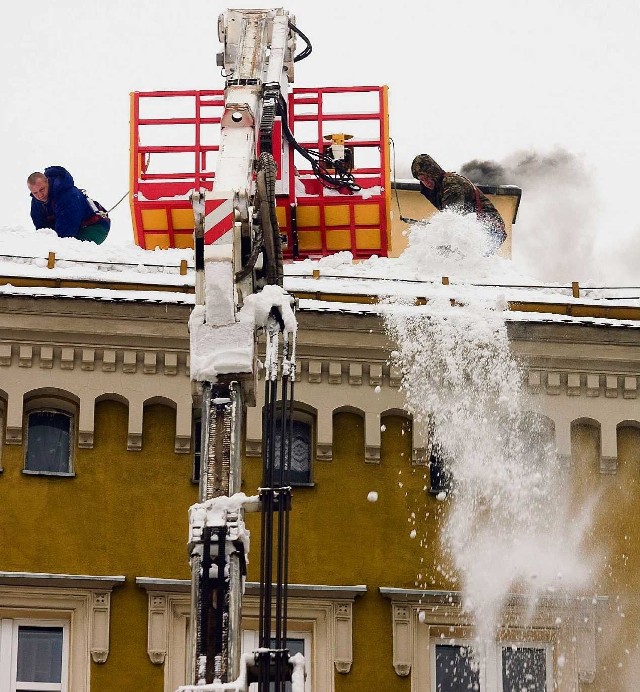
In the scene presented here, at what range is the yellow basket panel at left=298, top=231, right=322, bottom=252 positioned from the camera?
28656 mm

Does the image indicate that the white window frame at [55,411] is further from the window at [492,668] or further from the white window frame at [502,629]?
the window at [492,668]

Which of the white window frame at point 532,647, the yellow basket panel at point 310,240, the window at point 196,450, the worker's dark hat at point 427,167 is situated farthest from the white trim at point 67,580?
the worker's dark hat at point 427,167

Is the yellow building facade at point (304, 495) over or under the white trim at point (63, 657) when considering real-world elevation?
over

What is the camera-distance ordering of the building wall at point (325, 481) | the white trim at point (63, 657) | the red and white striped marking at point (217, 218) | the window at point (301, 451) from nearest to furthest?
the red and white striped marking at point (217, 218) < the white trim at point (63, 657) < the building wall at point (325, 481) < the window at point (301, 451)

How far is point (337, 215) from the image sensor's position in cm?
2853

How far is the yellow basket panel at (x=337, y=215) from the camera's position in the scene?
28.4 meters

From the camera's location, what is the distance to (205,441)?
18281 millimetres

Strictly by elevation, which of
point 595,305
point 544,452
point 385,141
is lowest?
point 544,452

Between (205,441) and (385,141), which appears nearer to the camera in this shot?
(205,441)

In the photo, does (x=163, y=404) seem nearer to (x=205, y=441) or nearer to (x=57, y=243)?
(x=57, y=243)

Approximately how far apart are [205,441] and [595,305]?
8764mm

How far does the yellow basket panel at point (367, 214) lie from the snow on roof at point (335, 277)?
59 centimetres

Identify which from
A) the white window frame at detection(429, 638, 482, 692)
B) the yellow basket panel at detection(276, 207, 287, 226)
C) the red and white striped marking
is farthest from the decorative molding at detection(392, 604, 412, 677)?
the red and white striped marking

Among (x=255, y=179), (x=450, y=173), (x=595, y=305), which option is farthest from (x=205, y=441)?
(x=450, y=173)
